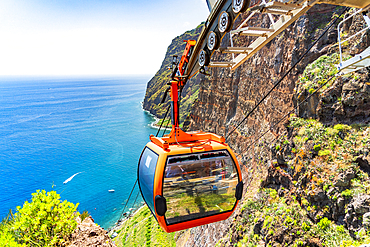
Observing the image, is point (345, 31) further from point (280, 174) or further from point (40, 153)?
point (40, 153)

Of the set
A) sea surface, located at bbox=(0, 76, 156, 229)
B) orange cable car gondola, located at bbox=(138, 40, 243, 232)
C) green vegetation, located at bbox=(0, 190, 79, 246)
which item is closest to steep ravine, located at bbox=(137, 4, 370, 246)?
orange cable car gondola, located at bbox=(138, 40, 243, 232)

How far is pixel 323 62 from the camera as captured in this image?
496 inches

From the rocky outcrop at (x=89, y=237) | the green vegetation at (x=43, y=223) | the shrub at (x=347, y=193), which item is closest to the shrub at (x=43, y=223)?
the green vegetation at (x=43, y=223)

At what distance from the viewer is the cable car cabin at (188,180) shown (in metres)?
5.52

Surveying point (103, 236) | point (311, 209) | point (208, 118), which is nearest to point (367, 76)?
point (311, 209)

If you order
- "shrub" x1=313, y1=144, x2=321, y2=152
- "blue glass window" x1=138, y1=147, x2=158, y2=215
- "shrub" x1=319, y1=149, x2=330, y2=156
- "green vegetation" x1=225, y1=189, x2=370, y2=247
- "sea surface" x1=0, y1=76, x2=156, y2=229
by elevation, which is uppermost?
"blue glass window" x1=138, y1=147, x2=158, y2=215

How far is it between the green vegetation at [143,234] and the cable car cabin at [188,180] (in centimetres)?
2445

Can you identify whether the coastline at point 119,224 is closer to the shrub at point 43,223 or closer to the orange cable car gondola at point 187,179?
the shrub at point 43,223

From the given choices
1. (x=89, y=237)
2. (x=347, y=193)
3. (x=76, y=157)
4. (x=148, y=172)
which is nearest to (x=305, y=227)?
(x=347, y=193)

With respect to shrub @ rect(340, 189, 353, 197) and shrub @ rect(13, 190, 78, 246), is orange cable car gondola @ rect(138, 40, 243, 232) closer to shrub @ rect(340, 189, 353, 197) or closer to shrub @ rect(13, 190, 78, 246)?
shrub @ rect(340, 189, 353, 197)

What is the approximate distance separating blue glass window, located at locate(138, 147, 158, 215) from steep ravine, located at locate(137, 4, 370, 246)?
815 cm

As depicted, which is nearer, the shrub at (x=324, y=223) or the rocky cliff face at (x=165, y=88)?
the shrub at (x=324, y=223)

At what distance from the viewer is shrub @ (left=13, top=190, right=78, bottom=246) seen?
1009 centimetres

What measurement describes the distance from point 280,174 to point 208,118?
2142 cm
